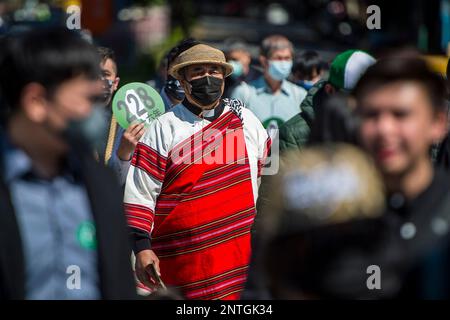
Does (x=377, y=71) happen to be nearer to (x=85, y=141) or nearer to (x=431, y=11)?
(x=85, y=141)

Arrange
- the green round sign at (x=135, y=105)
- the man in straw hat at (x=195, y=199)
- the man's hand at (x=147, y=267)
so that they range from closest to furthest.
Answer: the man's hand at (x=147, y=267)
the man in straw hat at (x=195, y=199)
the green round sign at (x=135, y=105)

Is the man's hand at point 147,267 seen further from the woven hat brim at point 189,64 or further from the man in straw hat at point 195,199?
the woven hat brim at point 189,64

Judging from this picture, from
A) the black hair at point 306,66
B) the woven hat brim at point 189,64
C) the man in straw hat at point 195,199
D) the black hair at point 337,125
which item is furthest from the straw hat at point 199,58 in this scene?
the black hair at point 306,66

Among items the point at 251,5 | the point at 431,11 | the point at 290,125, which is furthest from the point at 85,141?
the point at 251,5

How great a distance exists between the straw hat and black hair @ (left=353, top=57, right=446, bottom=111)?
283 cm

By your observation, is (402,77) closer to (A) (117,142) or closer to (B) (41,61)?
(B) (41,61)

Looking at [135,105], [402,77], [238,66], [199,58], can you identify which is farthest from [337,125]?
[238,66]

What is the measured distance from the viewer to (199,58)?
18.3 feet

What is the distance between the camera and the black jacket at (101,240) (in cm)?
300

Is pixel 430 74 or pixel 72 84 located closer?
pixel 430 74

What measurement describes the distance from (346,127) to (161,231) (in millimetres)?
2698

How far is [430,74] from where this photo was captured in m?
2.76

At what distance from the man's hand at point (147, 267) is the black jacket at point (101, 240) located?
1.87 metres

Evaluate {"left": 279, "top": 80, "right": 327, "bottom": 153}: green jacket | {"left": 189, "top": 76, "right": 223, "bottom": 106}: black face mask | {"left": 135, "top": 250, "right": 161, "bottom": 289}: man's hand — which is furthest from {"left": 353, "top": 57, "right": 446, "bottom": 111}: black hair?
{"left": 279, "top": 80, "right": 327, "bottom": 153}: green jacket
